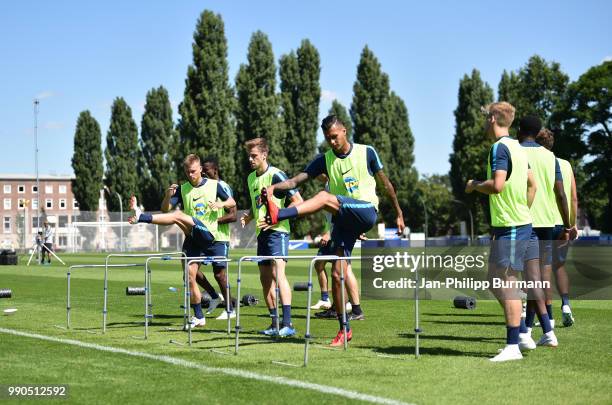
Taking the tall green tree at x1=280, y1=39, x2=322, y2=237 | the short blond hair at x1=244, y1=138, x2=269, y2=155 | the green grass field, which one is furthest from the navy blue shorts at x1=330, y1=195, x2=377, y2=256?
the tall green tree at x1=280, y1=39, x2=322, y2=237

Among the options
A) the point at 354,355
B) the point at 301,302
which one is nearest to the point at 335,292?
the point at 354,355

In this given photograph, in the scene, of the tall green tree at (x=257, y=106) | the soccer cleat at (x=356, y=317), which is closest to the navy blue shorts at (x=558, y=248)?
the soccer cleat at (x=356, y=317)

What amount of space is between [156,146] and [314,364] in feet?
282

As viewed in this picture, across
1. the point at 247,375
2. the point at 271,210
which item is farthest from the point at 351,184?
the point at 247,375

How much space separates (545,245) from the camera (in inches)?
366

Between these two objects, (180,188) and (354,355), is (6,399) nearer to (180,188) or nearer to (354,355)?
(354,355)

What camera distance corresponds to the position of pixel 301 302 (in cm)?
1587

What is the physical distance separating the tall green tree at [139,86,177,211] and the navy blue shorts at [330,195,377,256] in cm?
8112

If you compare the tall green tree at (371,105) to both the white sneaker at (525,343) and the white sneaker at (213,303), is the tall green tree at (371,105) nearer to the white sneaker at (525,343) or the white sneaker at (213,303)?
the white sneaker at (213,303)

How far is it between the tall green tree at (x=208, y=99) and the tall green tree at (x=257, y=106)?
55.2 inches

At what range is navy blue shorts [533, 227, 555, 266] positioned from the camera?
Answer: 9.28m

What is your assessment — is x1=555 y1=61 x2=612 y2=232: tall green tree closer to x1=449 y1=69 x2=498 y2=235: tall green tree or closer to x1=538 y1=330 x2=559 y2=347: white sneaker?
x1=449 y1=69 x2=498 y2=235: tall green tree

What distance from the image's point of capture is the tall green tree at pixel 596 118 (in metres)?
64.6

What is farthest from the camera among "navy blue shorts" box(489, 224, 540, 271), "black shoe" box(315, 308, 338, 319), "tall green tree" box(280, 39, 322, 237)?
"tall green tree" box(280, 39, 322, 237)
